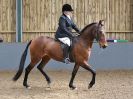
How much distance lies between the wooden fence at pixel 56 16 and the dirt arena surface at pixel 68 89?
1920mm

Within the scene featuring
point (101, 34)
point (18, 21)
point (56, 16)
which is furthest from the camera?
point (56, 16)

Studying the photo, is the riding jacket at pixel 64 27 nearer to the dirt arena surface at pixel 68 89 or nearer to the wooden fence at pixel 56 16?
the dirt arena surface at pixel 68 89

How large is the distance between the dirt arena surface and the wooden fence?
6.30ft

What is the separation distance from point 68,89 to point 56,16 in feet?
16.5

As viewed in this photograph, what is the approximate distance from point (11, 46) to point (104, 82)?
374 centimetres

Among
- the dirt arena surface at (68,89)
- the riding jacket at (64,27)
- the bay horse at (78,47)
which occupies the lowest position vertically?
the dirt arena surface at (68,89)

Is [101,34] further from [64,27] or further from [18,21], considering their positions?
[18,21]

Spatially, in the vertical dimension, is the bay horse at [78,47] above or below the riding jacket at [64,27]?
below

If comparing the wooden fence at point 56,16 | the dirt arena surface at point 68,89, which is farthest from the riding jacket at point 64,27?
the wooden fence at point 56,16

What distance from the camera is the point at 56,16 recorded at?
13320 mm

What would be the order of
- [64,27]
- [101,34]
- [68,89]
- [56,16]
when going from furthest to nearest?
[56,16] → [68,89] → [64,27] → [101,34]

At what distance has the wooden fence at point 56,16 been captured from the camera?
13148 mm

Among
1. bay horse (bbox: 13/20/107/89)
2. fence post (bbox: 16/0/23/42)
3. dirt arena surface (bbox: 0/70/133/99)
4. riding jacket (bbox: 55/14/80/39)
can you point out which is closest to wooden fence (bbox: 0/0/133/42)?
fence post (bbox: 16/0/23/42)

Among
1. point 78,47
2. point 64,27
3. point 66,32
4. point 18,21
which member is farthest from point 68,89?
point 18,21
